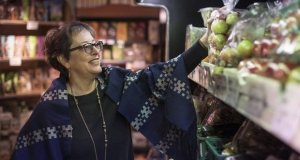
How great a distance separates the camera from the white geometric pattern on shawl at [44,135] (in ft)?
6.38

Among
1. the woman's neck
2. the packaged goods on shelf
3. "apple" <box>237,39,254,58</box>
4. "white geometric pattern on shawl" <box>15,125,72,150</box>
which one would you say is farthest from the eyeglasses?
the packaged goods on shelf

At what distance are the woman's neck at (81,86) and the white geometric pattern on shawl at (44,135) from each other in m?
0.19

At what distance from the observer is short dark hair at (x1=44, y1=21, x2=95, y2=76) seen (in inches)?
78.9

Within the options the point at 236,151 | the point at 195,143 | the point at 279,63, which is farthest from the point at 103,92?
the point at 279,63

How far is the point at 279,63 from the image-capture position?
85 centimetres

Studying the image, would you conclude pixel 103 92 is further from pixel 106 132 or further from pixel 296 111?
pixel 296 111

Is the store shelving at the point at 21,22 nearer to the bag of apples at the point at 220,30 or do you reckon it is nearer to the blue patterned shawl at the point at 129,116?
the blue patterned shawl at the point at 129,116

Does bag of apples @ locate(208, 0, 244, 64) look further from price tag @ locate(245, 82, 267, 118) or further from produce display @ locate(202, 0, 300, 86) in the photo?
price tag @ locate(245, 82, 267, 118)

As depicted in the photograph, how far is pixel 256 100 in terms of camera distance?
2.76 ft

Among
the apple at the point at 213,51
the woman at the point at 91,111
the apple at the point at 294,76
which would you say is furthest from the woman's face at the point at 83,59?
the apple at the point at 294,76

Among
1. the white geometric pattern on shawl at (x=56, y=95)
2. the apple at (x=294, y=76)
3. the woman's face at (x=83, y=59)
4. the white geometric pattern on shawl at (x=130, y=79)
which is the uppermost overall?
the apple at (x=294, y=76)

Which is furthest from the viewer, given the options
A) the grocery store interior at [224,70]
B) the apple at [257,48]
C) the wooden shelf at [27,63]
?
the wooden shelf at [27,63]

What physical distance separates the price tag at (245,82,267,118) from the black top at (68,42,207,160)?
3.91 ft

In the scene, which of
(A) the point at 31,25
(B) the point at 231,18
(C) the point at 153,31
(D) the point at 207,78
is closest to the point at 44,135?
(D) the point at 207,78
